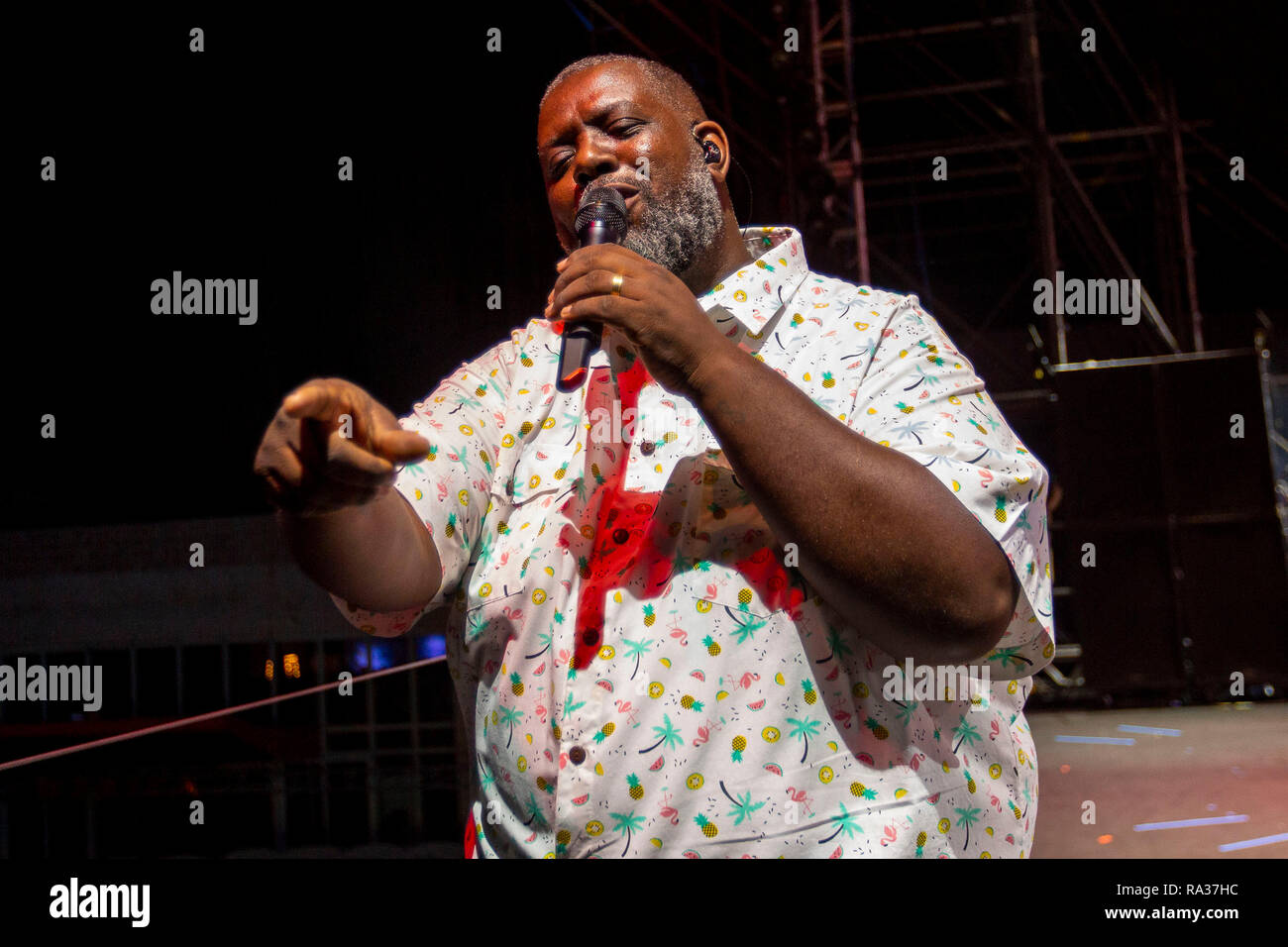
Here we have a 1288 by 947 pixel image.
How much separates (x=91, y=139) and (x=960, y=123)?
23.0 feet

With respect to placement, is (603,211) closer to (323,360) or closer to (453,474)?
(453,474)

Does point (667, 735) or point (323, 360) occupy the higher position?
point (323, 360)

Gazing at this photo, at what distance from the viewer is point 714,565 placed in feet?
3.07

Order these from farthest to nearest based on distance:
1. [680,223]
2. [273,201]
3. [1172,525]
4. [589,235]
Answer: [1172,525], [273,201], [680,223], [589,235]

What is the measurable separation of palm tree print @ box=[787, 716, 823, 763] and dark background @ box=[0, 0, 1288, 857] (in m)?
0.73

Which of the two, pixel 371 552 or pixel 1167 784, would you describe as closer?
pixel 371 552

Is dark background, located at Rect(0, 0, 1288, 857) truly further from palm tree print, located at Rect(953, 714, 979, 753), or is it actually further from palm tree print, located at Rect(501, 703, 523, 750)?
palm tree print, located at Rect(953, 714, 979, 753)

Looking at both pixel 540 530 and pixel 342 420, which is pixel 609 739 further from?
pixel 342 420

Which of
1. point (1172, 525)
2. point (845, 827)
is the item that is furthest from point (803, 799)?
point (1172, 525)

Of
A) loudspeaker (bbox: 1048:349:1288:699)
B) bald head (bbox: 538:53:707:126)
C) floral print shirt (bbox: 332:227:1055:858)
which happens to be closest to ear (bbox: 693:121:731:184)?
bald head (bbox: 538:53:707:126)

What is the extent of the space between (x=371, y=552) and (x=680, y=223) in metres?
0.51

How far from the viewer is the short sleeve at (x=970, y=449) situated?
825mm
